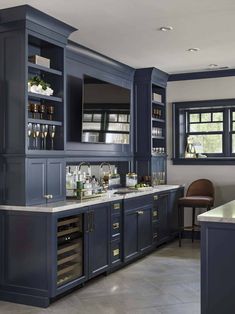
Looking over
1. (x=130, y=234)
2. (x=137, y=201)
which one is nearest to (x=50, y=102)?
(x=137, y=201)

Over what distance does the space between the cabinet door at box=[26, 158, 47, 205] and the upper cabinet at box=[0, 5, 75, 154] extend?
0.11m

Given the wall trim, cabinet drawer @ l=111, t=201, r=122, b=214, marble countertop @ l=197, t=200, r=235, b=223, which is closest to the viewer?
marble countertop @ l=197, t=200, r=235, b=223

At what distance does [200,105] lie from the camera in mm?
7258

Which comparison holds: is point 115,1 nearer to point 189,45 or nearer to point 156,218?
point 189,45

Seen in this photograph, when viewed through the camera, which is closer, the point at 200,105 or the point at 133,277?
the point at 133,277

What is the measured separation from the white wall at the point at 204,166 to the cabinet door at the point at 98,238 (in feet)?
8.60

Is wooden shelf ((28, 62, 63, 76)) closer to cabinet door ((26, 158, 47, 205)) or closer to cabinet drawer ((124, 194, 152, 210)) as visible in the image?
cabinet door ((26, 158, 47, 205))

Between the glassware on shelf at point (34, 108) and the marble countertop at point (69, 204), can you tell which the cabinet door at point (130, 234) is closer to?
the marble countertop at point (69, 204)

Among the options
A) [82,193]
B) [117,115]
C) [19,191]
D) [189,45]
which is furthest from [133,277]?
[189,45]

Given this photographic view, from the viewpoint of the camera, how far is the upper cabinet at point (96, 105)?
5.43 metres

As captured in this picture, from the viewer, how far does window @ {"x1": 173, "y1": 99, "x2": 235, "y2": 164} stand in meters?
7.20

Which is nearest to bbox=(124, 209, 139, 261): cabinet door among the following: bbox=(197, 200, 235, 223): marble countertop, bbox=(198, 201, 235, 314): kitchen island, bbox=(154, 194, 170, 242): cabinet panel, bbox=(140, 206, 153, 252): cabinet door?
bbox=(140, 206, 153, 252): cabinet door

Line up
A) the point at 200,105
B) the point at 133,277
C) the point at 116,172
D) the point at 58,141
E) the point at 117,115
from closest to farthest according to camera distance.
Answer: the point at 58,141
the point at 133,277
the point at 117,115
the point at 116,172
the point at 200,105

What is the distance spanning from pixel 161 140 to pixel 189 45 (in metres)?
2.25
